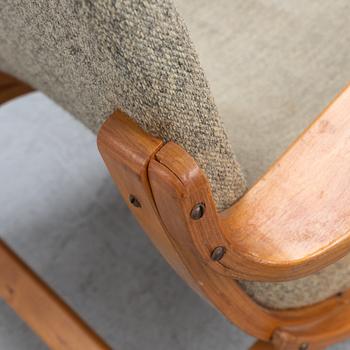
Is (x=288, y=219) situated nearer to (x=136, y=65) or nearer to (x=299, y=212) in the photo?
(x=299, y=212)

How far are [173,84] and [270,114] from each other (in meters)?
0.35

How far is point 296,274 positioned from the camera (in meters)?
0.53

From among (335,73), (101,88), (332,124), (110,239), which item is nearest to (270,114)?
(335,73)

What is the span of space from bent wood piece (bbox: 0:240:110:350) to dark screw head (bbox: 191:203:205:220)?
19.6 inches

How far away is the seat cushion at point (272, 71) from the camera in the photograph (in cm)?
68

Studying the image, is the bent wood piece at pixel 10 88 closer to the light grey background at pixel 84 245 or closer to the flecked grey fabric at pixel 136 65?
the light grey background at pixel 84 245

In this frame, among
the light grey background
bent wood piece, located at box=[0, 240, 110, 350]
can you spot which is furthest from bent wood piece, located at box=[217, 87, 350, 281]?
the light grey background

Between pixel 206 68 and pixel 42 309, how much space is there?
45cm

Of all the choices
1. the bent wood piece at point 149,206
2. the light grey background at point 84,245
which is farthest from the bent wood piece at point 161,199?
the light grey background at point 84,245

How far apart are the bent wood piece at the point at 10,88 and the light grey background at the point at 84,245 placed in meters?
0.32

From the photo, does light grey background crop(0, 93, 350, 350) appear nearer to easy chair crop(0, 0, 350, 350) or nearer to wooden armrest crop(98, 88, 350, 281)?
easy chair crop(0, 0, 350, 350)

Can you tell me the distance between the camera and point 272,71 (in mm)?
777

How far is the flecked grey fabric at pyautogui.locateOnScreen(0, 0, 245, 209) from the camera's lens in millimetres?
372

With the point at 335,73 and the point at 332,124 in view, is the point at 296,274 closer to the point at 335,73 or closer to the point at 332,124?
the point at 332,124
